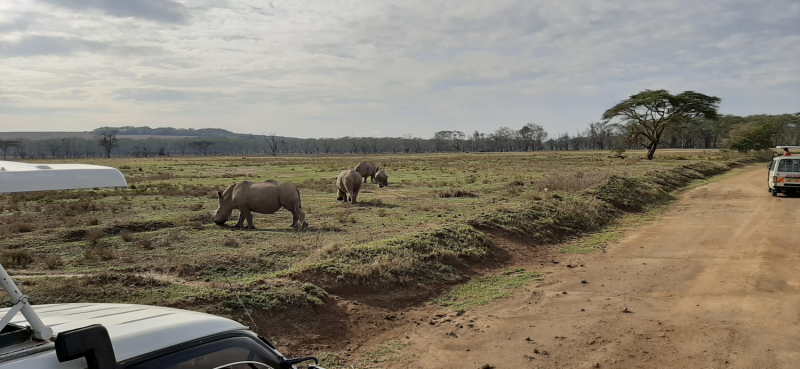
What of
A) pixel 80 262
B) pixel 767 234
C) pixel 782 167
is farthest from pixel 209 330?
pixel 782 167

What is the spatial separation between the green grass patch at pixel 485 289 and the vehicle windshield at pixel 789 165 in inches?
746

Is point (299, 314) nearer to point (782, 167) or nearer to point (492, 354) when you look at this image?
point (492, 354)

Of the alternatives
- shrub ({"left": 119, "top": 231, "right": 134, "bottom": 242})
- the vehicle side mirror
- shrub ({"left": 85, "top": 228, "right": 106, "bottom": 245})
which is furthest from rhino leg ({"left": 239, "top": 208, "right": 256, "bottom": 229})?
Answer: the vehicle side mirror

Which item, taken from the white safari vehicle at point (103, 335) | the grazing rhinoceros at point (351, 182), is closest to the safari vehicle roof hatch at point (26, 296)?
the white safari vehicle at point (103, 335)

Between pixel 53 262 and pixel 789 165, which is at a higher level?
pixel 789 165

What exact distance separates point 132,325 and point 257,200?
13.1 m

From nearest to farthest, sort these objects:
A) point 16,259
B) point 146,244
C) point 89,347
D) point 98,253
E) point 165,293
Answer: point 89,347
point 165,293
point 16,259
point 98,253
point 146,244

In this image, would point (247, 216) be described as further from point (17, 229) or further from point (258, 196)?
point (17, 229)

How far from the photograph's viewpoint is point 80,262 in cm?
1057

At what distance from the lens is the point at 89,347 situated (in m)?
2.22

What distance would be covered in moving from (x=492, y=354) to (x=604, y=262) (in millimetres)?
5649

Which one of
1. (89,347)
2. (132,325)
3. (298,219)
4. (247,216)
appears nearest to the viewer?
(89,347)

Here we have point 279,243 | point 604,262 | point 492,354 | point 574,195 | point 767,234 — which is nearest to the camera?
point 492,354

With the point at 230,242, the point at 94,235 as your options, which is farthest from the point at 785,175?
the point at 94,235
